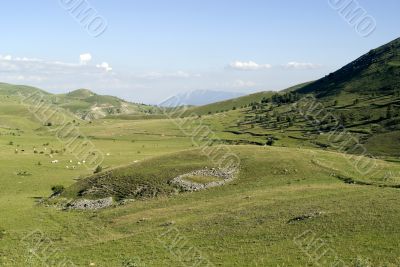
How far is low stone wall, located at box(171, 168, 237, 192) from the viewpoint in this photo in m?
62.5

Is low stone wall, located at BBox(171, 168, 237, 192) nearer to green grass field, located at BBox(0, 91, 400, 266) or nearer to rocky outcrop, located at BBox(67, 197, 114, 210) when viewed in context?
green grass field, located at BBox(0, 91, 400, 266)

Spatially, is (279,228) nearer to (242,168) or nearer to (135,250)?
(135,250)

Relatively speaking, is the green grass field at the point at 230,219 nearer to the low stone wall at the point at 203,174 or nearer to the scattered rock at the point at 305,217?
the scattered rock at the point at 305,217

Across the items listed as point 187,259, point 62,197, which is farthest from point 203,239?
point 62,197

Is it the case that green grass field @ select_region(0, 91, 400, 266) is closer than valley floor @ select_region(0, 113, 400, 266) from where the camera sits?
No

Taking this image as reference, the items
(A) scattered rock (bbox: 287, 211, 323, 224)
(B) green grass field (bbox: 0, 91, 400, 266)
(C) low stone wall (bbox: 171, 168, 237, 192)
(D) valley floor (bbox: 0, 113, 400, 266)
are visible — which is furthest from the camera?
(C) low stone wall (bbox: 171, 168, 237, 192)

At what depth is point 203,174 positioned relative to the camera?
6656 cm

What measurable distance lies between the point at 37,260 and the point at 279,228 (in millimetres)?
23141

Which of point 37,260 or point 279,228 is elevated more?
point 279,228

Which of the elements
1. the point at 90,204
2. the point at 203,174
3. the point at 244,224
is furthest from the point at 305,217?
the point at 90,204

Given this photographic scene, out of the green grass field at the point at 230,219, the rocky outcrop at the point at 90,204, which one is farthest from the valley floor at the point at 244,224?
the rocky outcrop at the point at 90,204

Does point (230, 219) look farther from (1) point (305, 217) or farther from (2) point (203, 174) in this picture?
(2) point (203, 174)

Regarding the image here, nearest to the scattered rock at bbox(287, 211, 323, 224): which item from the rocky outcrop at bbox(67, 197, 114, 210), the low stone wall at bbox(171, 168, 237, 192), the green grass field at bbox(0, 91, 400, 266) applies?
the green grass field at bbox(0, 91, 400, 266)

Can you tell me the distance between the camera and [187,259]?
34875 millimetres
